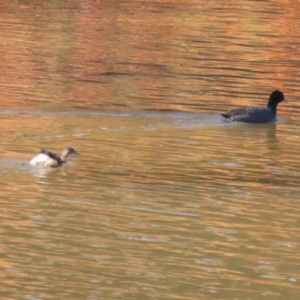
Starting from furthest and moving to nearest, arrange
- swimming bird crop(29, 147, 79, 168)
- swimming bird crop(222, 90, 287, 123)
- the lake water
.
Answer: swimming bird crop(222, 90, 287, 123)
swimming bird crop(29, 147, 79, 168)
the lake water

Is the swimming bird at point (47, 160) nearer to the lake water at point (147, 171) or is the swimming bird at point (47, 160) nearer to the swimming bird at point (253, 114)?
the lake water at point (147, 171)

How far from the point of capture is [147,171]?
14.5 m

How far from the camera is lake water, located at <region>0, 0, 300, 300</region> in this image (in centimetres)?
1016

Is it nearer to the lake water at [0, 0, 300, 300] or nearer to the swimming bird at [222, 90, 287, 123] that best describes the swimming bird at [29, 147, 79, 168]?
the lake water at [0, 0, 300, 300]

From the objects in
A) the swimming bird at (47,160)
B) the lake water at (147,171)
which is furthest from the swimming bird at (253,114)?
the swimming bird at (47,160)

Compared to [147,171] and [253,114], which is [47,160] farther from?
[253,114]

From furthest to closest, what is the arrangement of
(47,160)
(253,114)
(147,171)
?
(253,114)
(147,171)
(47,160)

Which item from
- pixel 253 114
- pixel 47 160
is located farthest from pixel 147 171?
pixel 253 114

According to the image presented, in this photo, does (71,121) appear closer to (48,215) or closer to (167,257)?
(48,215)

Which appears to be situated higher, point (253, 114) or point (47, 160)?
point (47, 160)

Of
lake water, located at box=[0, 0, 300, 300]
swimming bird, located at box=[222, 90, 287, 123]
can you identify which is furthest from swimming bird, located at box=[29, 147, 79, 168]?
Answer: swimming bird, located at box=[222, 90, 287, 123]

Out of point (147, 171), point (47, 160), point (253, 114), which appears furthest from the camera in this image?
point (253, 114)

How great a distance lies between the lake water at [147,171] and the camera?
1016 cm

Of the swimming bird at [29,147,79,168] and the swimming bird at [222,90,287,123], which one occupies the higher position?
the swimming bird at [29,147,79,168]
